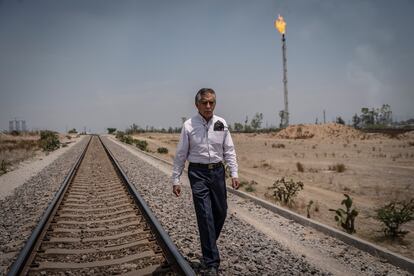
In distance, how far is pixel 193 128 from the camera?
422 centimetres

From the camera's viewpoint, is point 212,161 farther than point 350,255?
No

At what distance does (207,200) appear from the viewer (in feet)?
14.0

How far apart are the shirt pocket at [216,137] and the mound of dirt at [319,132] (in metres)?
52.8

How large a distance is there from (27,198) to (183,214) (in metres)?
4.64

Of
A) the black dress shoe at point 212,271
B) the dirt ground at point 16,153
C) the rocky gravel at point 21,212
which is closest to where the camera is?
the black dress shoe at point 212,271

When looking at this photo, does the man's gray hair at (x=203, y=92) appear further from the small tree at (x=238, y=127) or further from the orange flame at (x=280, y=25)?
the small tree at (x=238, y=127)

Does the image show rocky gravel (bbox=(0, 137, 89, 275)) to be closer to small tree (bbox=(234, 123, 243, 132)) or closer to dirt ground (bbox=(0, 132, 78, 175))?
dirt ground (bbox=(0, 132, 78, 175))

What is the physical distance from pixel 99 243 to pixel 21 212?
10.9ft

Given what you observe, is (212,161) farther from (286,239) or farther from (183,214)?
(183,214)

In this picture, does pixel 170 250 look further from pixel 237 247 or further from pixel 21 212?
pixel 21 212

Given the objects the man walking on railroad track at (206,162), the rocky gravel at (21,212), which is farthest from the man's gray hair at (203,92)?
the rocky gravel at (21,212)

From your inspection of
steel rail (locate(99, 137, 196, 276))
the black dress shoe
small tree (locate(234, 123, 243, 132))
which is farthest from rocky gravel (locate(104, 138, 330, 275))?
small tree (locate(234, 123, 243, 132))

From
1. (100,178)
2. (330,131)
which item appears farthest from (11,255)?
(330,131)

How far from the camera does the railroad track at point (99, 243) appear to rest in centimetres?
428
